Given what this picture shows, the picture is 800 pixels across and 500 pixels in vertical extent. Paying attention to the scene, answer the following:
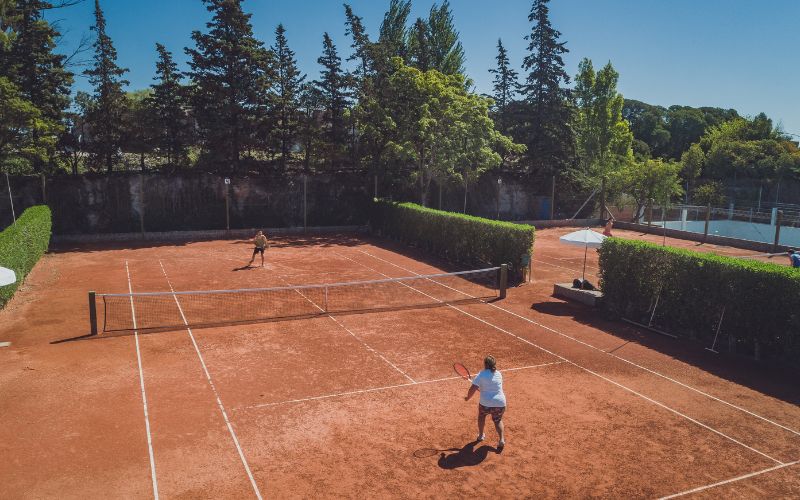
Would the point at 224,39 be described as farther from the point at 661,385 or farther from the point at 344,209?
the point at 661,385

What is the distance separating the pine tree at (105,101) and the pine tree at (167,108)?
202 centimetres

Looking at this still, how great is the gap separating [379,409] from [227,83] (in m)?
31.1

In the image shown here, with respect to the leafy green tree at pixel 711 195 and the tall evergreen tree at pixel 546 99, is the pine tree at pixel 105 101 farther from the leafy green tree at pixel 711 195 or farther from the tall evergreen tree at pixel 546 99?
the leafy green tree at pixel 711 195

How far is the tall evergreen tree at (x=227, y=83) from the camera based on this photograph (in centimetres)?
3544

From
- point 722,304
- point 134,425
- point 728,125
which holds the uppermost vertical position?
point 728,125

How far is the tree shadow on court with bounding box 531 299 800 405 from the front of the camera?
12.3m

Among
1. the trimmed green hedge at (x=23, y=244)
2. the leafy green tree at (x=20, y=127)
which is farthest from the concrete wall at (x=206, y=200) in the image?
the trimmed green hedge at (x=23, y=244)

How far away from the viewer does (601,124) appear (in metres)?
47.8

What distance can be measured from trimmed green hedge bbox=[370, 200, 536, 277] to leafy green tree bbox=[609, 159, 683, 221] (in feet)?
67.8

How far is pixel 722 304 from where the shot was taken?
48.3 feet

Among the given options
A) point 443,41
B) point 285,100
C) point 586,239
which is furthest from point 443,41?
point 586,239

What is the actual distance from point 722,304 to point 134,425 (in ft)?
47.3

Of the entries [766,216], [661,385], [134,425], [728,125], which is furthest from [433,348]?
[728,125]

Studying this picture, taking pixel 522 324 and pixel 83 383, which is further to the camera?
pixel 522 324
